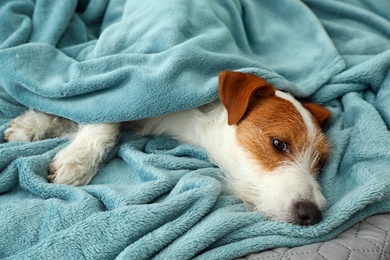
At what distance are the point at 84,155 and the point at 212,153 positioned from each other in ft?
1.63

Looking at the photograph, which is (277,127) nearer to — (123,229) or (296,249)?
(296,249)

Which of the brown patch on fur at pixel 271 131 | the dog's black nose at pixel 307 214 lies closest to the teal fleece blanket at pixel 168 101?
the dog's black nose at pixel 307 214

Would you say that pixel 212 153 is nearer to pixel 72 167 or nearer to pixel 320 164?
pixel 320 164

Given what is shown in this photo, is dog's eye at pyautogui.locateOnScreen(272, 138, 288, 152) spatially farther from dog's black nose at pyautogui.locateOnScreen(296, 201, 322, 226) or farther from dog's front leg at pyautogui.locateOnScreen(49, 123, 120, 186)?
dog's front leg at pyautogui.locateOnScreen(49, 123, 120, 186)

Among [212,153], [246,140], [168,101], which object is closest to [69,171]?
[168,101]

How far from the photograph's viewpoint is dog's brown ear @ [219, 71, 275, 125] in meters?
Result: 1.65

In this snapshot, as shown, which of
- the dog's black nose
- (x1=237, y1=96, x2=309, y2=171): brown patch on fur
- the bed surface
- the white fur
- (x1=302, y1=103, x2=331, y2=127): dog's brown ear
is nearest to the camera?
the bed surface

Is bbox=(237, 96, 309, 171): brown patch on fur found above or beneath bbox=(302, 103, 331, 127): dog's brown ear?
above

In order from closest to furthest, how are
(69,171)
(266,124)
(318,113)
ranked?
(69,171) → (266,124) → (318,113)

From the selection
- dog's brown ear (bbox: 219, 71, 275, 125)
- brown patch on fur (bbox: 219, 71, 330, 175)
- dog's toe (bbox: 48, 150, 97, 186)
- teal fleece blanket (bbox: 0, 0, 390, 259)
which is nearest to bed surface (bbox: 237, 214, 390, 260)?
teal fleece blanket (bbox: 0, 0, 390, 259)

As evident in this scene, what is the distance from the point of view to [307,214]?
4.50 feet

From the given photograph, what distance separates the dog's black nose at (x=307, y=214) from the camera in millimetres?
1367

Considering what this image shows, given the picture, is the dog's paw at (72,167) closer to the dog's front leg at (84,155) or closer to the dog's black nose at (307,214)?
the dog's front leg at (84,155)

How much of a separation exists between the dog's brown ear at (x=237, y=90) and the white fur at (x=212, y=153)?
0.10 meters
